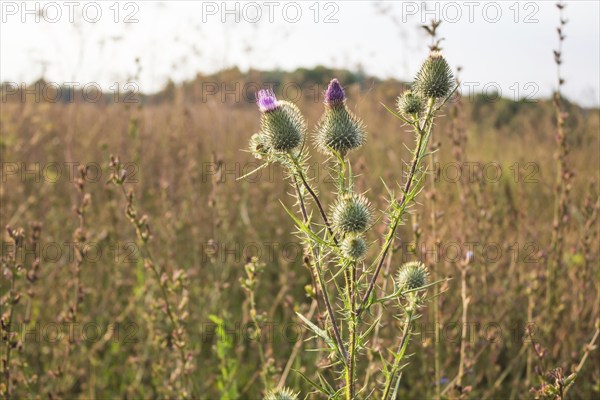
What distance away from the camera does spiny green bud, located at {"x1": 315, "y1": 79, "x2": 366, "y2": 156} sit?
1.73 meters

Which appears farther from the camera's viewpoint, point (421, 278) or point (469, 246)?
point (469, 246)

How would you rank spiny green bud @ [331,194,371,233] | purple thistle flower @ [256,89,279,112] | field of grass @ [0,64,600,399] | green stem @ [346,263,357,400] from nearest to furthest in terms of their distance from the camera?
green stem @ [346,263,357,400], spiny green bud @ [331,194,371,233], purple thistle flower @ [256,89,279,112], field of grass @ [0,64,600,399]

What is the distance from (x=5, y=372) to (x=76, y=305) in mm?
399

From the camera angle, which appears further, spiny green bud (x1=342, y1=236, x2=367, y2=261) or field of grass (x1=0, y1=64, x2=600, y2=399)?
field of grass (x1=0, y1=64, x2=600, y2=399)

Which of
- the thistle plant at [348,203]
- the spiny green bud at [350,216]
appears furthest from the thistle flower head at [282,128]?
the spiny green bud at [350,216]

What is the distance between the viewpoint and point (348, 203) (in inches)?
61.3

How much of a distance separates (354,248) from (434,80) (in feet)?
1.81

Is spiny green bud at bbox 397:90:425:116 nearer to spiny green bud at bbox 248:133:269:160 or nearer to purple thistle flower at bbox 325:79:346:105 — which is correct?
purple thistle flower at bbox 325:79:346:105

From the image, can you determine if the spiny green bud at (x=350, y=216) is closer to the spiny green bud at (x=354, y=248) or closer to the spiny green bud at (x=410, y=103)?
the spiny green bud at (x=354, y=248)

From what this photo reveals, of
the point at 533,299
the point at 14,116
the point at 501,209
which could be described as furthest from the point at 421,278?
the point at 14,116

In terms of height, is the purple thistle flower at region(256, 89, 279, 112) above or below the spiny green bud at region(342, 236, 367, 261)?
above

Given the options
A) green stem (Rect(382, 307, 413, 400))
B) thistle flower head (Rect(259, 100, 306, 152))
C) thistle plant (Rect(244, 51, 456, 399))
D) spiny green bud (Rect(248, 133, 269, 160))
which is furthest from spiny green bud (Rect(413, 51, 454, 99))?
green stem (Rect(382, 307, 413, 400))

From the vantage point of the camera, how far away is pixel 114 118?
8031 mm

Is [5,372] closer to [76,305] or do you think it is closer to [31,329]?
[76,305]
